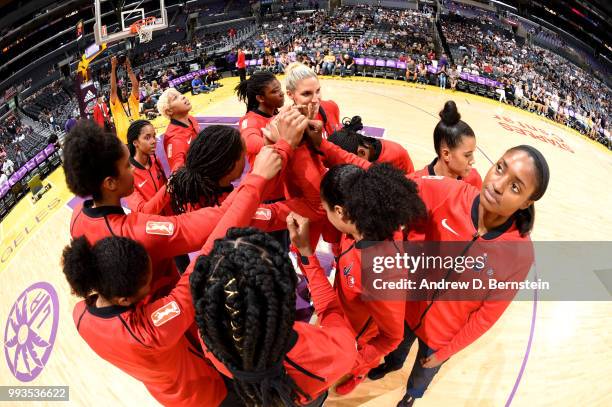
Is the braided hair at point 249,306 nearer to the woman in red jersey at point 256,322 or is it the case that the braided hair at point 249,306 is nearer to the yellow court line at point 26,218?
the woman in red jersey at point 256,322

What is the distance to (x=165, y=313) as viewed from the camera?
5.52 feet

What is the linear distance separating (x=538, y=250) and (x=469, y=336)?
153 inches

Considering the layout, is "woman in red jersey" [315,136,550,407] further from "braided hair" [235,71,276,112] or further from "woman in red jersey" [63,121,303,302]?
"braided hair" [235,71,276,112]

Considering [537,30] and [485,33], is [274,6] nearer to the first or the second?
[485,33]

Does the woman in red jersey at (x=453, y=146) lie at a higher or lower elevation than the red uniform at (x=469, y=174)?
higher

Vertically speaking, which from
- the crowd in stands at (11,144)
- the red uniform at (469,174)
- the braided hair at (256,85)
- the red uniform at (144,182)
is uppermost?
the braided hair at (256,85)

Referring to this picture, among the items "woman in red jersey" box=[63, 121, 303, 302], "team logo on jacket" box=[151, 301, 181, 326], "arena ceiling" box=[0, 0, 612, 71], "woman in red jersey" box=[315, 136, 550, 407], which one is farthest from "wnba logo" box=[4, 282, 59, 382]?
"arena ceiling" box=[0, 0, 612, 71]

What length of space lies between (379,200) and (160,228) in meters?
1.16

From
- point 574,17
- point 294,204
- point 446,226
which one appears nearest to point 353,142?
point 294,204

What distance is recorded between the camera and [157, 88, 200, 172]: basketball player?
383 cm

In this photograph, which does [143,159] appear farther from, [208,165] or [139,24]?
[139,24]

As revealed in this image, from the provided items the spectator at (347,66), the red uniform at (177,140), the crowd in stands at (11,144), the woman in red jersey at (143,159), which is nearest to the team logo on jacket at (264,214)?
the red uniform at (177,140)

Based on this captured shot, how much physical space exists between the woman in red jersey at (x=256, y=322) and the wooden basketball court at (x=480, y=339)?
6.91ft

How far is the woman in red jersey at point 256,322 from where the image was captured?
130 centimetres
